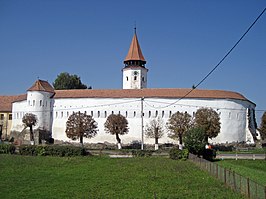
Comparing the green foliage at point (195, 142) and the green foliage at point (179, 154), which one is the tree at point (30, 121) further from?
the green foliage at point (195, 142)

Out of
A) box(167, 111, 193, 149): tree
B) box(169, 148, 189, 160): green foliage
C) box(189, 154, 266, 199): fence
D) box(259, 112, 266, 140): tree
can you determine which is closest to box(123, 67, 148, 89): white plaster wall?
box(167, 111, 193, 149): tree

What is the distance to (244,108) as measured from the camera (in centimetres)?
6456

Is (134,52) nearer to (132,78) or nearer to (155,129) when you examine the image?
(132,78)

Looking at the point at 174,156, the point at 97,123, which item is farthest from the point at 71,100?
the point at 174,156

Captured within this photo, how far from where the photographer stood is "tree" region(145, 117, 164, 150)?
5914 cm

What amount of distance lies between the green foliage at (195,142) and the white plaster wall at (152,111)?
25137mm

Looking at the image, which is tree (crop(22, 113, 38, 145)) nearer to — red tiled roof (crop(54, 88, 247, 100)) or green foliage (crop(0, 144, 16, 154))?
red tiled roof (crop(54, 88, 247, 100))

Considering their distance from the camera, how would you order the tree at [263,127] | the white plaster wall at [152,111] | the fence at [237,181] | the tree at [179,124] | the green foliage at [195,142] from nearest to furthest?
the fence at [237,181] → the green foliage at [195,142] → the tree at [179,124] → the tree at [263,127] → the white plaster wall at [152,111]

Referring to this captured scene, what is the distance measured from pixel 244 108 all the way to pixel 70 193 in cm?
5312

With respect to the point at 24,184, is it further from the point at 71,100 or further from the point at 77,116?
the point at 71,100

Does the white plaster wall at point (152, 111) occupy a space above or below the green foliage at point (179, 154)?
above

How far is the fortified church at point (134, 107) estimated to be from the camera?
203ft

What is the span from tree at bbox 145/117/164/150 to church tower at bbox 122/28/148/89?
66.3ft

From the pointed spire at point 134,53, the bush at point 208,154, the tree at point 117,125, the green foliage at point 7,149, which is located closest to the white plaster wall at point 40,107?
the tree at point 117,125
